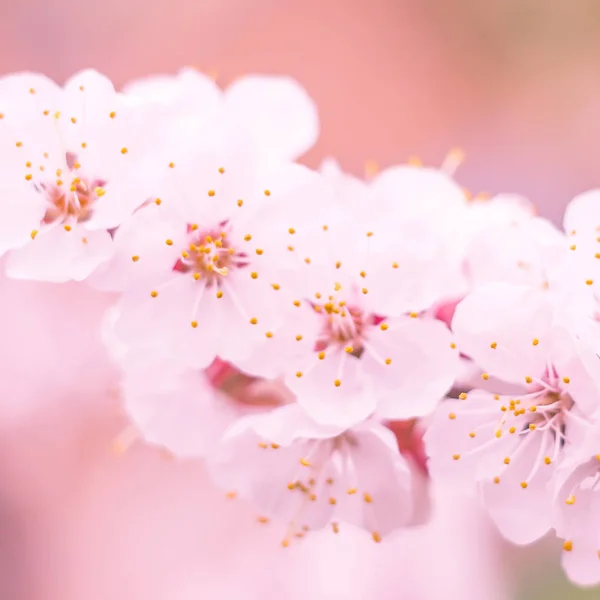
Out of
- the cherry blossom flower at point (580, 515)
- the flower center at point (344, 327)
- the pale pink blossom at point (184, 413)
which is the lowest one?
the pale pink blossom at point (184, 413)

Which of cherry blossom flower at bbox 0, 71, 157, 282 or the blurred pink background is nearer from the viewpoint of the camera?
cherry blossom flower at bbox 0, 71, 157, 282

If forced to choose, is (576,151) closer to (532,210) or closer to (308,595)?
(308,595)

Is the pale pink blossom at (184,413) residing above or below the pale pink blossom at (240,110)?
below

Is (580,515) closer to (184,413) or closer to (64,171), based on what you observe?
(184,413)

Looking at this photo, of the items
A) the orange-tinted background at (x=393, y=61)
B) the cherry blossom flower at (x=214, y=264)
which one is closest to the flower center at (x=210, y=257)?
the cherry blossom flower at (x=214, y=264)

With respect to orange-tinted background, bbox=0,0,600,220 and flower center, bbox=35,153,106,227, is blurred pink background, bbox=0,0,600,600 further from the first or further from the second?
flower center, bbox=35,153,106,227

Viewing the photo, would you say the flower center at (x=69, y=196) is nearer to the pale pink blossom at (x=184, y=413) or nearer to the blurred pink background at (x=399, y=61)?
the pale pink blossom at (x=184, y=413)

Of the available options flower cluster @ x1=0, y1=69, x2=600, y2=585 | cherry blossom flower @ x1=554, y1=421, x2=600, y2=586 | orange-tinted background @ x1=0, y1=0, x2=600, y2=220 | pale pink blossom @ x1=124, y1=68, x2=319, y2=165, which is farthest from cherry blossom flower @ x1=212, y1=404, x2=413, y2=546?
orange-tinted background @ x1=0, y1=0, x2=600, y2=220
